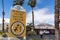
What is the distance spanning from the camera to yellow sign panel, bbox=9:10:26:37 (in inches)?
341

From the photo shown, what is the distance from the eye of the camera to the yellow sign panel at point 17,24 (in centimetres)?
866

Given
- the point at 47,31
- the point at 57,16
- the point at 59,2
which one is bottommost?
the point at 47,31

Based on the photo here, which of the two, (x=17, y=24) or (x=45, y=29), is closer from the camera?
(x=17, y=24)

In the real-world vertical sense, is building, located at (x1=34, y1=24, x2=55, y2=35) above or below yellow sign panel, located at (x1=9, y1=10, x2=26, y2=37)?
below

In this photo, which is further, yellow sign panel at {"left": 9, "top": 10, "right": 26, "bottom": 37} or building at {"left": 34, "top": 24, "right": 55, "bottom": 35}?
building at {"left": 34, "top": 24, "right": 55, "bottom": 35}

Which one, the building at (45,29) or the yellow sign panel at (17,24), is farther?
the building at (45,29)

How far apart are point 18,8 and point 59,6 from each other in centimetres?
3172

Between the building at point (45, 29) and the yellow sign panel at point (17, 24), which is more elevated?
the yellow sign panel at point (17, 24)

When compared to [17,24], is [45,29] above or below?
below

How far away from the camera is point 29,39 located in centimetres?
3691

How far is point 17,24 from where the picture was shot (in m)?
8.91

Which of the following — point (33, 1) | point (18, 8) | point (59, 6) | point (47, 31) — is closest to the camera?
point (18, 8)

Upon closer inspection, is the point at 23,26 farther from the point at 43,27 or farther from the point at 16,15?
the point at 43,27

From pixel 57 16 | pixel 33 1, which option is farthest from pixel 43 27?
pixel 57 16
